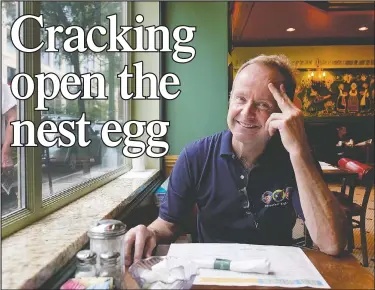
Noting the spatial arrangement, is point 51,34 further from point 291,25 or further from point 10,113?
point 291,25

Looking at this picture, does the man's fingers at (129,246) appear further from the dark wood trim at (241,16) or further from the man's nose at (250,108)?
the dark wood trim at (241,16)

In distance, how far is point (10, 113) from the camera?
1.27 meters

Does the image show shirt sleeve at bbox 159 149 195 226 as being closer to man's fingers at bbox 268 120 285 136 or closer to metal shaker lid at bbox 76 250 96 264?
man's fingers at bbox 268 120 285 136

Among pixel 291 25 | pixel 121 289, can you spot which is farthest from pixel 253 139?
pixel 291 25

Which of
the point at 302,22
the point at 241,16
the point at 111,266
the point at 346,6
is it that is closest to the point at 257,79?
the point at 111,266

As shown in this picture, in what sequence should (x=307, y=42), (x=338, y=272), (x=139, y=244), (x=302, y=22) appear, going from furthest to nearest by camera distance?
Answer: (x=307, y=42)
(x=302, y=22)
(x=139, y=244)
(x=338, y=272)

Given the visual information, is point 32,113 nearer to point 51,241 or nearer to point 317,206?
point 51,241

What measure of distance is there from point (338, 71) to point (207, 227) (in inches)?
314

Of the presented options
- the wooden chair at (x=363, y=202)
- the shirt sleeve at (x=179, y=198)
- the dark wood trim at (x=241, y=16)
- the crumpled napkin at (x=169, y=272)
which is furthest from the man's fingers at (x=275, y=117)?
the dark wood trim at (x=241, y=16)

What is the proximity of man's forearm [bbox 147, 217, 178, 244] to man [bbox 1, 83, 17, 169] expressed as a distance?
0.55 metres

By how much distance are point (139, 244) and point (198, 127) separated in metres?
2.28

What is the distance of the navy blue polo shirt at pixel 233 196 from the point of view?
1.40 m

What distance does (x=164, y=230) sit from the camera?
1.39m

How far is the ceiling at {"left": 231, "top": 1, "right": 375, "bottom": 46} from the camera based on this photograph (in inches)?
230
